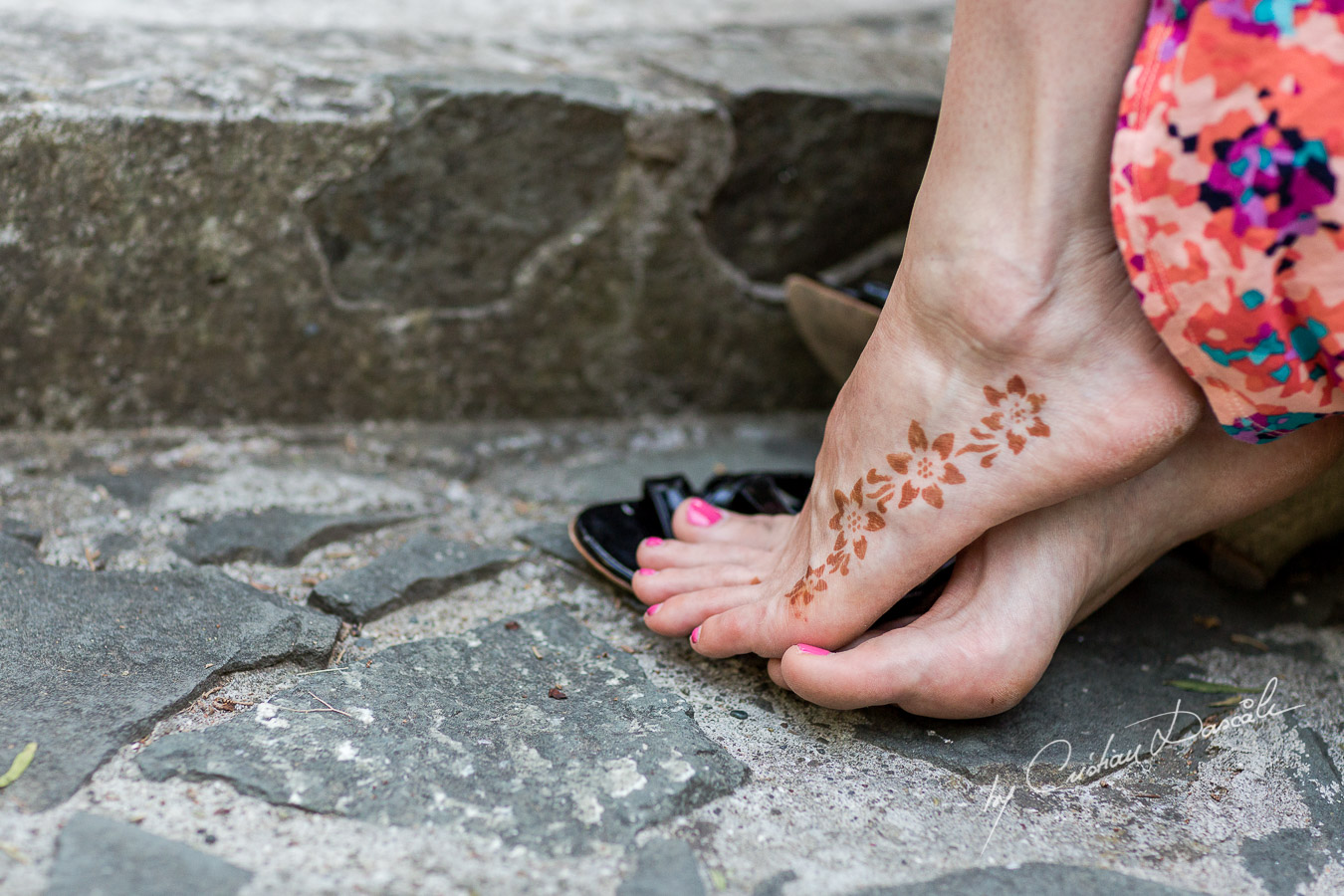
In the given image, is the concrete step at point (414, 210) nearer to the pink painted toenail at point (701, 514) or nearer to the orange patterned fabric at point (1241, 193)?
the pink painted toenail at point (701, 514)

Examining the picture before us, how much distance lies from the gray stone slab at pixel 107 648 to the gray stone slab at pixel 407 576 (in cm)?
3

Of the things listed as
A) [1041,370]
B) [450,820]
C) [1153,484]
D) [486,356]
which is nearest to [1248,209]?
[1041,370]

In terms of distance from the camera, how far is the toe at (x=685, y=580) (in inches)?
35.3

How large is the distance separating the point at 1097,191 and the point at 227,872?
0.69 m

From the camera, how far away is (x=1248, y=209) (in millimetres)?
594

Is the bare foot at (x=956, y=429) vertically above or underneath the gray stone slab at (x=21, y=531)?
above

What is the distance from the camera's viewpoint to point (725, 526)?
979 millimetres

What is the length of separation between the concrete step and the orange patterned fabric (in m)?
0.68

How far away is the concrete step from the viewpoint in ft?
3.47

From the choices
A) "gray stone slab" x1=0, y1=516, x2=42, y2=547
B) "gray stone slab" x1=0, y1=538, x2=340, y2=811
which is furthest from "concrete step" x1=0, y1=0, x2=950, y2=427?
"gray stone slab" x1=0, y1=538, x2=340, y2=811

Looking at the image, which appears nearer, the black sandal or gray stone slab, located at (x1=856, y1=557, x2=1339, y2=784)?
gray stone slab, located at (x1=856, y1=557, x2=1339, y2=784)

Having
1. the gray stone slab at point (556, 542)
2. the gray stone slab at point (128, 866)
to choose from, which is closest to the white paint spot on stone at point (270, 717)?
the gray stone slab at point (128, 866)

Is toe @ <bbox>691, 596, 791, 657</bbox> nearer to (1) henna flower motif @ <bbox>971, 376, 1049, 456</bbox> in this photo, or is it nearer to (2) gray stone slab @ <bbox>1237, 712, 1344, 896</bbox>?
(1) henna flower motif @ <bbox>971, 376, 1049, 456</bbox>

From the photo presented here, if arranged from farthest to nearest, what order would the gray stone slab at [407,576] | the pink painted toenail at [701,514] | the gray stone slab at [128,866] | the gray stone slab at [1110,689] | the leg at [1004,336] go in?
1. the pink painted toenail at [701,514]
2. the gray stone slab at [407,576]
3. the gray stone slab at [1110,689]
4. the leg at [1004,336]
5. the gray stone slab at [128,866]
